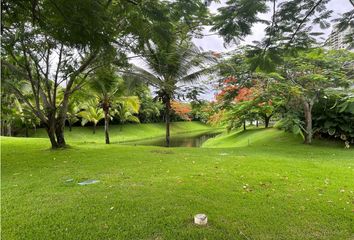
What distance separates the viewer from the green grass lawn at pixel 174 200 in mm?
3273

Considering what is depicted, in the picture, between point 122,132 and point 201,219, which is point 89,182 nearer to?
point 201,219

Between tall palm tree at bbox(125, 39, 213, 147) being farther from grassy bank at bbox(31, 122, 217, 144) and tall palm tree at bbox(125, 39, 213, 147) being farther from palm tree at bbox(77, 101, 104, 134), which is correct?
grassy bank at bbox(31, 122, 217, 144)

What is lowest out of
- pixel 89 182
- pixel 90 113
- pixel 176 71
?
pixel 89 182

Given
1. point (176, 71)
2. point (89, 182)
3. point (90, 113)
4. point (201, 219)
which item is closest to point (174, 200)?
point (201, 219)

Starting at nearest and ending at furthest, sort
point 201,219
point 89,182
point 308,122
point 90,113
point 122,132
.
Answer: point 201,219, point 89,182, point 308,122, point 90,113, point 122,132

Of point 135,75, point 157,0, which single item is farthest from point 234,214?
point 135,75

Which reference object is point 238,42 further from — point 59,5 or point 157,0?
point 59,5

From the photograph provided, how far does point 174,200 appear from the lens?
163 inches

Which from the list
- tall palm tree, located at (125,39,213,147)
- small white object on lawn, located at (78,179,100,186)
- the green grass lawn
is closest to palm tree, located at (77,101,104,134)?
tall palm tree, located at (125,39,213,147)

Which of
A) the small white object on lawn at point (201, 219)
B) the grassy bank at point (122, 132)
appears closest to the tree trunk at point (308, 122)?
the small white object on lawn at point (201, 219)

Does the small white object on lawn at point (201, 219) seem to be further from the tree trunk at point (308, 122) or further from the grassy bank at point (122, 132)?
the grassy bank at point (122, 132)

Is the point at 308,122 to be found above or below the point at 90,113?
below

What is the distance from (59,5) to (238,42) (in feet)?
7.33

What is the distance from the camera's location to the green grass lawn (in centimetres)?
327
